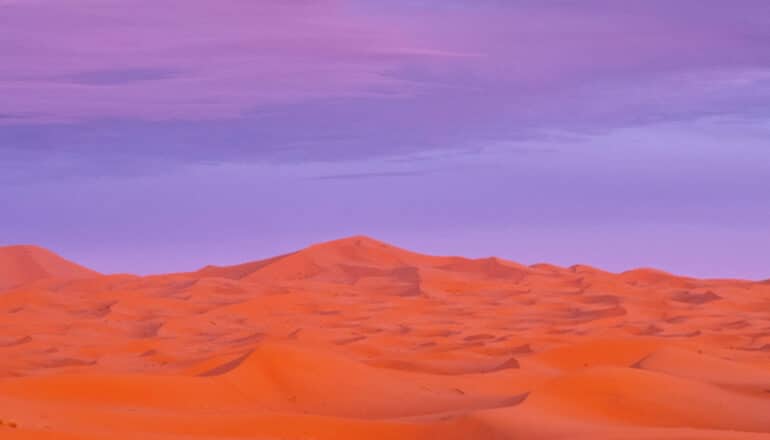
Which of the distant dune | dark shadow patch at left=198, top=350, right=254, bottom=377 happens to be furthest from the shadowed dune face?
the distant dune

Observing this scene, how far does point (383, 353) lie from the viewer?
75.9 feet

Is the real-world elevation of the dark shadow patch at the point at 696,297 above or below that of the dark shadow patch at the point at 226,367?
above

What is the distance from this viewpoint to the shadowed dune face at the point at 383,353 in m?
11.6

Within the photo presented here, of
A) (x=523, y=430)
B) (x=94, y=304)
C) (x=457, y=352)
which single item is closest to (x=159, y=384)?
(x=523, y=430)

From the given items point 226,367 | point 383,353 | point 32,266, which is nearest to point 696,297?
point 383,353

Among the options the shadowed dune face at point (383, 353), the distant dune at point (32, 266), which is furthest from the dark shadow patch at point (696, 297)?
the distant dune at point (32, 266)

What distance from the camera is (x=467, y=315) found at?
108 feet

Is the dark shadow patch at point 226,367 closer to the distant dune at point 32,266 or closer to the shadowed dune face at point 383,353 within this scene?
the shadowed dune face at point 383,353

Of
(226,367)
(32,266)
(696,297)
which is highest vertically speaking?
(32,266)

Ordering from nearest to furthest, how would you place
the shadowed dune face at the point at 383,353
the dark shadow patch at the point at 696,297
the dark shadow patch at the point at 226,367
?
the shadowed dune face at the point at 383,353 → the dark shadow patch at the point at 226,367 → the dark shadow patch at the point at 696,297

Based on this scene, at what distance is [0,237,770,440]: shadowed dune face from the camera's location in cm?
1157

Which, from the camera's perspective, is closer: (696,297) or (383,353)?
(383,353)

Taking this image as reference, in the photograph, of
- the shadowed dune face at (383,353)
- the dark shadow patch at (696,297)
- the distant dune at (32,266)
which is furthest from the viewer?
the distant dune at (32,266)

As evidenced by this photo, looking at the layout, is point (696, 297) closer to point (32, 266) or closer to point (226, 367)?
point (226, 367)
